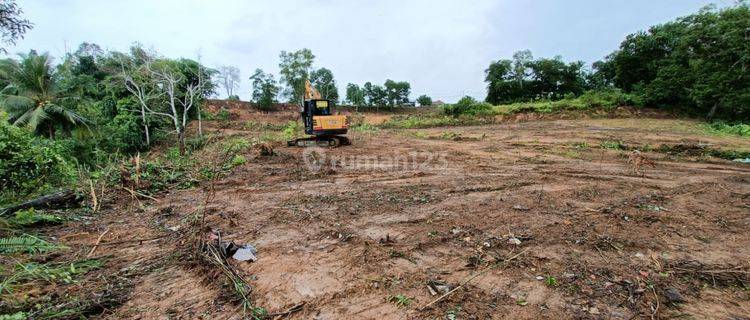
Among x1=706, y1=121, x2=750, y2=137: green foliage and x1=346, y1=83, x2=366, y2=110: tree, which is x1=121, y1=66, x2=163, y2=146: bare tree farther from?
x1=706, y1=121, x2=750, y2=137: green foliage

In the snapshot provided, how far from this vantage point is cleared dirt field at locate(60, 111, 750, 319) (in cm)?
288

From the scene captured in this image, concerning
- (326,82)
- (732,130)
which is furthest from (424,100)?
(732,130)

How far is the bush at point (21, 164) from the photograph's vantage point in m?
5.41

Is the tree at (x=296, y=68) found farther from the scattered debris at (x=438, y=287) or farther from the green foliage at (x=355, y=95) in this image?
the scattered debris at (x=438, y=287)

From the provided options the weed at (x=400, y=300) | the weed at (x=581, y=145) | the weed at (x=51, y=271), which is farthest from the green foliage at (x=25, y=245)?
the weed at (x=581, y=145)

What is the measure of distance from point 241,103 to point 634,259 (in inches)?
1484

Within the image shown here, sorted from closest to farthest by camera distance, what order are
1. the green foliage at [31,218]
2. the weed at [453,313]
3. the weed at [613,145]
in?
the weed at [453,313], the green foliage at [31,218], the weed at [613,145]

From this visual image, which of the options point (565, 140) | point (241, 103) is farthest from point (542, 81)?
point (241, 103)

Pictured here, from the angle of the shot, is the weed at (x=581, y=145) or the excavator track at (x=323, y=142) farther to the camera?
the excavator track at (x=323, y=142)

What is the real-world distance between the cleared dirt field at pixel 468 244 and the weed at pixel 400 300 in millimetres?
14

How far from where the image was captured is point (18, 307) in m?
2.76

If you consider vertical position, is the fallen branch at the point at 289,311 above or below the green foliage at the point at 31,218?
below

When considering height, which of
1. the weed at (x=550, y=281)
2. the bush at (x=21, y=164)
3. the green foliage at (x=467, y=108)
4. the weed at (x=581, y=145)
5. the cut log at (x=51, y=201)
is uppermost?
the green foliage at (x=467, y=108)

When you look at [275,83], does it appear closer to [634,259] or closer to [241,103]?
[241,103]
